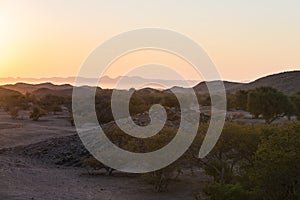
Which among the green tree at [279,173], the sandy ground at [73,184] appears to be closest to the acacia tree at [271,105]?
the sandy ground at [73,184]

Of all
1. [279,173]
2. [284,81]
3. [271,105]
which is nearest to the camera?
[279,173]

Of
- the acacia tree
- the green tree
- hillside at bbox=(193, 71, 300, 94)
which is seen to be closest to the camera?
the green tree

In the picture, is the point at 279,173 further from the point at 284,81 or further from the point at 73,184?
the point at 284,81

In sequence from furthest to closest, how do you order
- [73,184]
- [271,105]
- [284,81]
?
[284,81] < [271,105] < [73,184]

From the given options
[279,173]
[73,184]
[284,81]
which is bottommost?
[73,184]

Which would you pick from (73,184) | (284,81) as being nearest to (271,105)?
(73,184)

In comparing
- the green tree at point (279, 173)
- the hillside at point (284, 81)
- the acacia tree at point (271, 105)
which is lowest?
the green tree at point (279, 173)

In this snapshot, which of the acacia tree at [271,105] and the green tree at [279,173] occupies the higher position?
the acacia tree at [271,105]

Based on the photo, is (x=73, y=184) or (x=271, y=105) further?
(x=271, y=105)

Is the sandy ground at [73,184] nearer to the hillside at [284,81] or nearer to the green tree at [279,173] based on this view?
the green tree at [279,173]

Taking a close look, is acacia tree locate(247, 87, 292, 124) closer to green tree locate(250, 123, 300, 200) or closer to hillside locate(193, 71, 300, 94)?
green tree locate(250, 123, 300, 200)

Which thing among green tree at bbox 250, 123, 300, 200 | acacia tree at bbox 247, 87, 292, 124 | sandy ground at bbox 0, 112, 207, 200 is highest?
acacia tree at bbox 247, 87, 292, 124

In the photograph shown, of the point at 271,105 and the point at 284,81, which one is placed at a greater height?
the point at 284,81

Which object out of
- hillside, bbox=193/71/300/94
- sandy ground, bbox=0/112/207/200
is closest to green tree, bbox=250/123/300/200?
sandy ground, bbox=0/112/207/200
